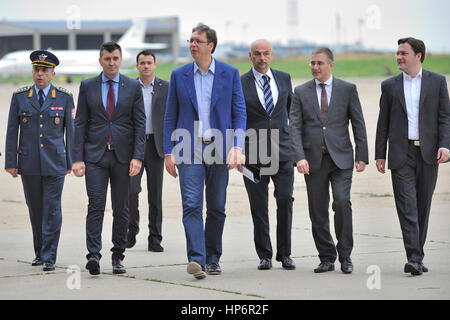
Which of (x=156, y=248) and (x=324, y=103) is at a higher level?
(x=324, y=103)

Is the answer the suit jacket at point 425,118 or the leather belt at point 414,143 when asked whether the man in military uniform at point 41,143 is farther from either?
the leather belt at point 414,143

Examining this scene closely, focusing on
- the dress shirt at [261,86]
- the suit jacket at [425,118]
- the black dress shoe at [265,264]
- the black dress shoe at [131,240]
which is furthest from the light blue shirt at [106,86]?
the suit jacket at [425,118]

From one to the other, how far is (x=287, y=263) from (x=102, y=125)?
2077mm

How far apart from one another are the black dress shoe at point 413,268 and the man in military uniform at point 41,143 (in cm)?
323

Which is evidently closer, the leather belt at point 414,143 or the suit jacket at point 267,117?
the leather belt at point 414,143

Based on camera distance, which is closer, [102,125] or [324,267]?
[324,267]

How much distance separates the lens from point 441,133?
7973 millimetres

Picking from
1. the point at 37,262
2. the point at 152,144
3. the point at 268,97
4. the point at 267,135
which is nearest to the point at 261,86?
the point at 268,97

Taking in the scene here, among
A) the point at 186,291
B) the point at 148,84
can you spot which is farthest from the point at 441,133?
the point at 148,84

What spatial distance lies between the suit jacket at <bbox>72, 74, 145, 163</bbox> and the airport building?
114846 mm

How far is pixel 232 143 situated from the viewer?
8031 millimetres

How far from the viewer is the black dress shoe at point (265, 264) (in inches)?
328

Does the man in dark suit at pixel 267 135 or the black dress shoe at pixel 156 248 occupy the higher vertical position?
the man in dark suit at pixel 267 135

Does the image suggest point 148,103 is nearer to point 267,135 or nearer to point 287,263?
point 267,135
